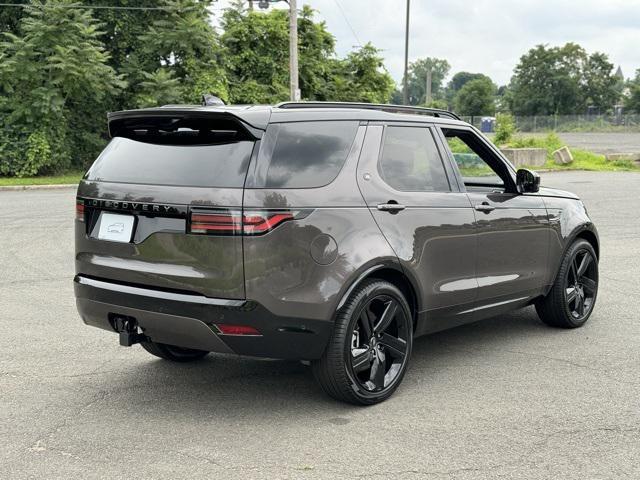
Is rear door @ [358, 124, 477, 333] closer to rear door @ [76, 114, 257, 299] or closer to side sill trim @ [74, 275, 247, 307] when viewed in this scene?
rear door @ [76, 114, 257, 299]

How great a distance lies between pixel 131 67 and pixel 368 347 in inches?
991

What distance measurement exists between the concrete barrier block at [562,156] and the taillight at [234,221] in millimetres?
28943

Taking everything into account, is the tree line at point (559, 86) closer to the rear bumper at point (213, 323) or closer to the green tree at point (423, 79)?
the green tree at point (423, 79)

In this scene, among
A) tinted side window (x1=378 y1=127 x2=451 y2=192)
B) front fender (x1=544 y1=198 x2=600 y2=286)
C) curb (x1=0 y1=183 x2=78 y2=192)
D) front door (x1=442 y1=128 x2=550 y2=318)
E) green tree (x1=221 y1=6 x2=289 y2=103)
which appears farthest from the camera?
green tree (x1=221 y1=6 x2=289 y2=103)

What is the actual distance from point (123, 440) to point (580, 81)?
4259 inches

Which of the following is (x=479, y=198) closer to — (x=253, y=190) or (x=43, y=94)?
(x=253, y=190)

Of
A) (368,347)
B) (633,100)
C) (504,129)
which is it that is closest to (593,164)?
(504,129)

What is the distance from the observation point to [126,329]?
447 centimetres

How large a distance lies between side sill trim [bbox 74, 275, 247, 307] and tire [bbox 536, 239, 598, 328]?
3256 millimetres

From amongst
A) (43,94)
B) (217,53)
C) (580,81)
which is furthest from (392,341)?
(580,81)

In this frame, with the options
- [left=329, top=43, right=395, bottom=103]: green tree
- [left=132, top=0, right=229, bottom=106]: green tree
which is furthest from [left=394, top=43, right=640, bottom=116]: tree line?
[left=132, top=0, right=229, bottom=106]: green tree

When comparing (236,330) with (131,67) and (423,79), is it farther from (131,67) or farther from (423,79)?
(423,79)

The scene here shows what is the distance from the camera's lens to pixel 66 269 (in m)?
9.16

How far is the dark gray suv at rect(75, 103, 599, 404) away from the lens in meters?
4.15
